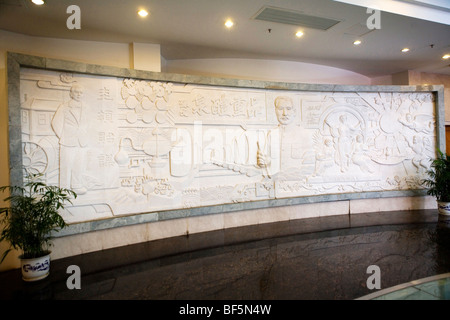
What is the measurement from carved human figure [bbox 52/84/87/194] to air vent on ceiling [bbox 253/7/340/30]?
2.45 metres

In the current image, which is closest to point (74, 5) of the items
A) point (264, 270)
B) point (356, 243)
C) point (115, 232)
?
point (115, 232)

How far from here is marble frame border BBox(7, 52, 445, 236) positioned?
2459mm

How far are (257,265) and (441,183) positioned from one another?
3746 millimetres

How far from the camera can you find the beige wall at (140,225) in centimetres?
285

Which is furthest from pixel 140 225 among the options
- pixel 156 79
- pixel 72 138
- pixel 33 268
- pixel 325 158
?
pixel 325 158

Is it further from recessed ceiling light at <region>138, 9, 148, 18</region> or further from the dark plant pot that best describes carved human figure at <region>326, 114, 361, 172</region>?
the dark plant pot

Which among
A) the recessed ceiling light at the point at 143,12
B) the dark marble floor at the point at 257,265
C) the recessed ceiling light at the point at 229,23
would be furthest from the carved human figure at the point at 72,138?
Answer: the recessed ceiling light at the point at 229,23

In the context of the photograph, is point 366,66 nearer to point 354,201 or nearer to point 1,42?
point 354,201

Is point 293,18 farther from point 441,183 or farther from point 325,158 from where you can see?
point 441,183

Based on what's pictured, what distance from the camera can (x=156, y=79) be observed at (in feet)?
10.5

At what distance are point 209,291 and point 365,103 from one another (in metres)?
4.11

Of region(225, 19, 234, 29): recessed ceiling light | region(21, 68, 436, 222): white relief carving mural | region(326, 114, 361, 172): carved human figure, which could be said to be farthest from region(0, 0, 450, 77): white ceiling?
region(326, 114, 361, 172): carved human figure

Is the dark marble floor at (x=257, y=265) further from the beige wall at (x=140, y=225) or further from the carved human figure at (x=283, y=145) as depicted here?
the carved human figure at (x=283, y=145)

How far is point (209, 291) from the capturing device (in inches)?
79.2
